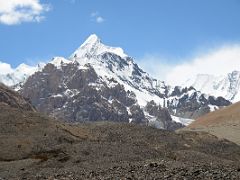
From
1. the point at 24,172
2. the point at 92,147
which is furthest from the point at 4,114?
the point at 24,172

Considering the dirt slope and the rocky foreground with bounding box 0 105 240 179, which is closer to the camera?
the rocky foreground with bounding box 0 105 240 179

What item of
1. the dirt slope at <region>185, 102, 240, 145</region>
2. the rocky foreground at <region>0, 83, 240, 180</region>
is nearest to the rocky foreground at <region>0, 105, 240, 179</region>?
the rocky foreground at <region>0, 83, 240, 180</region>

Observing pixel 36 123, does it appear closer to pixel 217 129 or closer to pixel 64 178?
pixel 64 178

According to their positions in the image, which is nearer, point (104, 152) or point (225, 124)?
point (104, 152)

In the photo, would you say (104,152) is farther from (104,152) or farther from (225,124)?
(225,124)

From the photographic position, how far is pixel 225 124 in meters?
80.6

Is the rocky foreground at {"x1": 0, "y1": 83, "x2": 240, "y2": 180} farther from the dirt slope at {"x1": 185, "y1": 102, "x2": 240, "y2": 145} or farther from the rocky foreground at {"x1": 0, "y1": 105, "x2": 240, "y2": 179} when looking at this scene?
the dirt slope at {"x1": 185, "y1": 102, "x2": 240, "y2": 145}

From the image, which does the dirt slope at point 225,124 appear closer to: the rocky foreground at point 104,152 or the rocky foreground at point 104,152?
the rocky foreground at point 104,152

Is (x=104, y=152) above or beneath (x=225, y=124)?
beneath

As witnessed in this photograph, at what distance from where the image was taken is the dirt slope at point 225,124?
7161cm

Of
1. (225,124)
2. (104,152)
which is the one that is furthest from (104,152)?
(225,124)

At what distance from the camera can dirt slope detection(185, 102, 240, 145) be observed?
71.6 meters

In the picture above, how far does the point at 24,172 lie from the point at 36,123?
17.7 meters

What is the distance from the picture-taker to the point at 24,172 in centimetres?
3838
